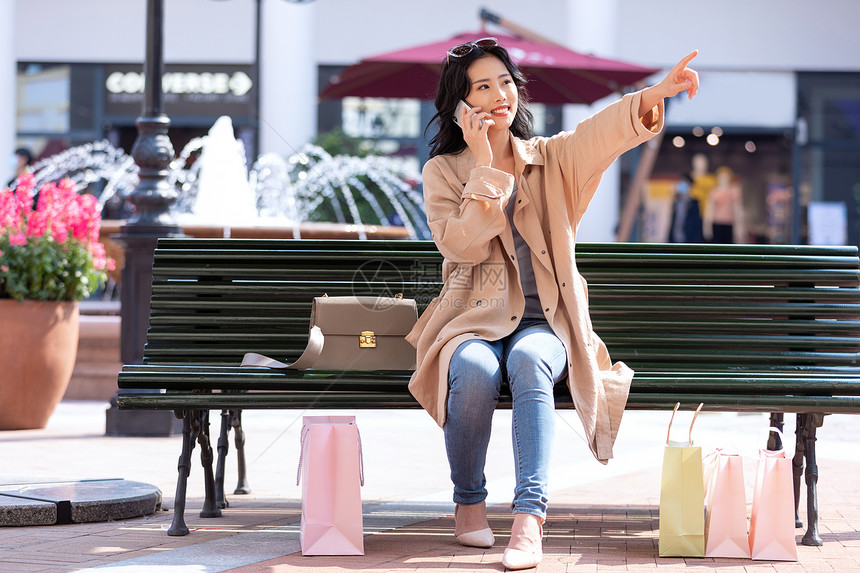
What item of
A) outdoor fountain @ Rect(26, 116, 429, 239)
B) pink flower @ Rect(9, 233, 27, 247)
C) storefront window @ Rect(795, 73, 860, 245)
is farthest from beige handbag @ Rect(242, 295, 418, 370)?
storefront window @ Rect(795, 73, 860, 245)

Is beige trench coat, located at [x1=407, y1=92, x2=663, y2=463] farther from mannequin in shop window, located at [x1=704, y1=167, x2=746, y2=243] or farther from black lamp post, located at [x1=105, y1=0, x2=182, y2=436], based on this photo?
mannequin in shop window, located at [x1=704, y1=167, x2=746, y2=243]

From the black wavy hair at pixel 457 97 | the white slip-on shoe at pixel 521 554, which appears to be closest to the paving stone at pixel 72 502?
the white slip-on shoe at pixel 521 554

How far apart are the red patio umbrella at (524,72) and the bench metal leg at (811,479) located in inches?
237

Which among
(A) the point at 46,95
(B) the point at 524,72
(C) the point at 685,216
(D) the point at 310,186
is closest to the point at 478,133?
(B) the point at 524,72

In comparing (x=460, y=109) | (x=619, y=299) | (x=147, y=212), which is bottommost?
(x=619, y=299)

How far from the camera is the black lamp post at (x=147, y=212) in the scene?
7078mm

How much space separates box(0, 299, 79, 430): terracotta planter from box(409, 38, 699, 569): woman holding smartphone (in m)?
3.52

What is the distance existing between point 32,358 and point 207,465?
3025 mm

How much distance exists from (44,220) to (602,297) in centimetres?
391

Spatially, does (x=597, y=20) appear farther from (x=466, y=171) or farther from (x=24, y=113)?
(x=466, y=171)

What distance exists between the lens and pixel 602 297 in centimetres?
441

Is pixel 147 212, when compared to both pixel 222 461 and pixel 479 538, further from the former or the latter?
pixel 479 538

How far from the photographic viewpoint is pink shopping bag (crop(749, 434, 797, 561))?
3.57 meters

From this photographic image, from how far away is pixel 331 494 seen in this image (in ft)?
11.9
